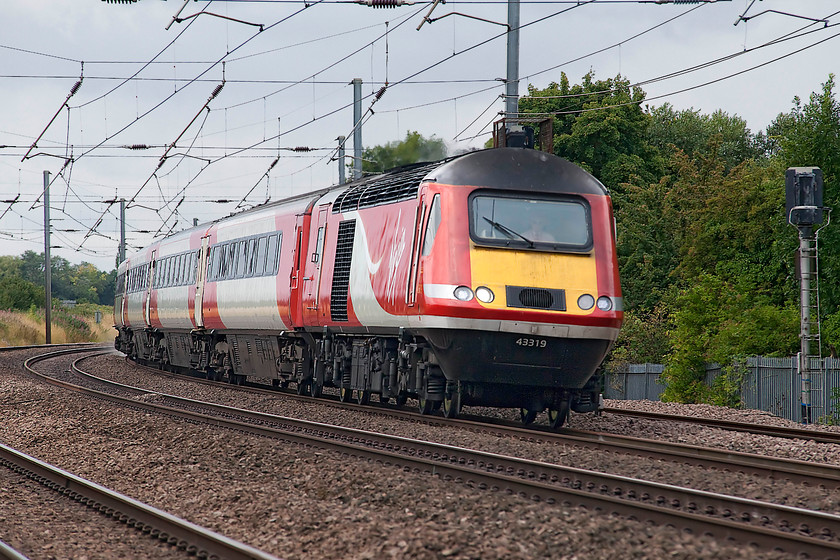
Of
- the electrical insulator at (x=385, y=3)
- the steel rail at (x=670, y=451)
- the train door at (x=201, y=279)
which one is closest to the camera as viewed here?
the steel rail at (x=670, y=451)

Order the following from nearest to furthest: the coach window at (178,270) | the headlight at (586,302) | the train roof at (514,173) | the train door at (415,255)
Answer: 1. the headlight at (586,302)
2. the train roof at (514,173)
3. the train door at (415,255)
4. the coach window at (178,270)

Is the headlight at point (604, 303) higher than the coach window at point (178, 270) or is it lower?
lower

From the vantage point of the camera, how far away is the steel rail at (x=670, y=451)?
954 cm

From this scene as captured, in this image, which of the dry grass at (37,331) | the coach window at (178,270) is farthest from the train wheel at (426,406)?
the dry grass at (37,331)

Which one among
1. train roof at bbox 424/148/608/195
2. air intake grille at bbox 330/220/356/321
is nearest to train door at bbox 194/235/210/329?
air intake grille at bbox 330/220/356/321

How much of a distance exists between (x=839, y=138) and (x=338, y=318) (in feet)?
43.5

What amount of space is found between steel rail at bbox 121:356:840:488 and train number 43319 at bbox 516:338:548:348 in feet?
3.45

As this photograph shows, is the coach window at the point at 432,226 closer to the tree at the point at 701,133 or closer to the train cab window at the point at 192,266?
the train cab window at the point at 192,266

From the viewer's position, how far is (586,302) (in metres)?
12.9

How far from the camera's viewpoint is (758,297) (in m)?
25.7

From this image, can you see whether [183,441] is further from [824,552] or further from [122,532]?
[824,552]

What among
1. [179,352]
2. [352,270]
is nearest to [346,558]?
[352,270]

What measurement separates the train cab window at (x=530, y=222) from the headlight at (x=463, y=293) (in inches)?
24.3

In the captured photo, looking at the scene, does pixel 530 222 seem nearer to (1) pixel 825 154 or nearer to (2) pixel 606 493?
(2) pixel 606 493
